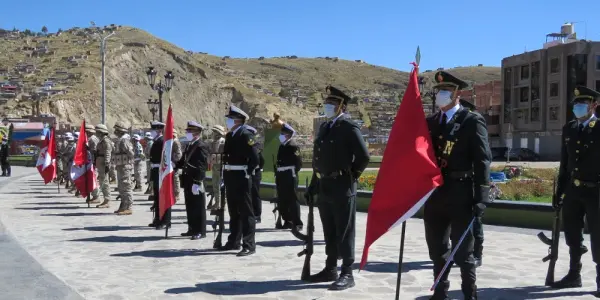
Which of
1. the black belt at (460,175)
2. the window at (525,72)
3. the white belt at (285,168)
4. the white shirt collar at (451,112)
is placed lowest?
the white belt at (285,168)

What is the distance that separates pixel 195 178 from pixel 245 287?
401 cm

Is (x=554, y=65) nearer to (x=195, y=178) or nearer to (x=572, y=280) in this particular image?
(x=195, y=178)

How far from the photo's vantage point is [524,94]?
246 feet

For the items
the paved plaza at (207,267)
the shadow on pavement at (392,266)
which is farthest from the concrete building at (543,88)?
the shadow on pavement at (392,266)

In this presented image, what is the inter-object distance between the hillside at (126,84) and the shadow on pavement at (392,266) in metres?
69.5

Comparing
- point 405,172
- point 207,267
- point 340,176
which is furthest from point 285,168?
point 405,172

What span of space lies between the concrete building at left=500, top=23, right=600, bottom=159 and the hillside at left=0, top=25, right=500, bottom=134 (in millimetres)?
28734

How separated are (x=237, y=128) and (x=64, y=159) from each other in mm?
17032

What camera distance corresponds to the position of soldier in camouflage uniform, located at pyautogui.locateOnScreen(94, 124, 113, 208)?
16344mm

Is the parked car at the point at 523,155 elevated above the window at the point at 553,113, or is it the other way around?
the window at the point at 553,113

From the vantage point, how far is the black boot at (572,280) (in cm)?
734

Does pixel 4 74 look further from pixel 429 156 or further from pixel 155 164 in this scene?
pixel 429 156

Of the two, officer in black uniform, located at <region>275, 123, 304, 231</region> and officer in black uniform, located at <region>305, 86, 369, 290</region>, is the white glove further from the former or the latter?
officer in black uniform, located at <region>305, 86, 369, 290</region>

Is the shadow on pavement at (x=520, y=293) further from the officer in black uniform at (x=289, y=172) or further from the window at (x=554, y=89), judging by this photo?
the window at (x=554, y=89)
